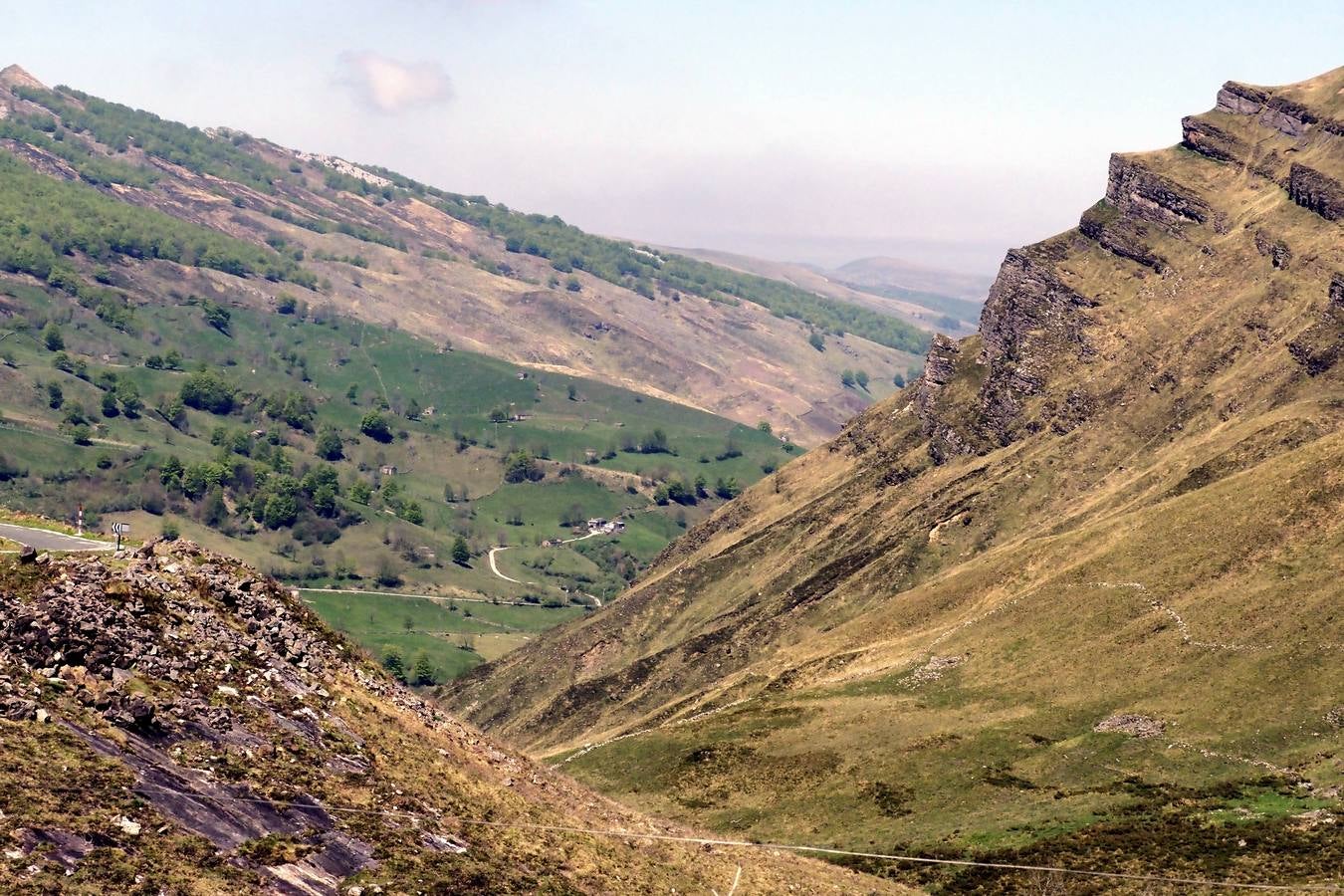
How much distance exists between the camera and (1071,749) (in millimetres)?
145125

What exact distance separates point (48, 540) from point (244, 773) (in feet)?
126

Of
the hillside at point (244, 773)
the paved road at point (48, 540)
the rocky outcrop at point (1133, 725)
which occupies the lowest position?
the rocky outcrop at point (1133, 725)

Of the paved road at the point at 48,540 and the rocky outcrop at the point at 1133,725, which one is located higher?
the paved road at the point at 48,540

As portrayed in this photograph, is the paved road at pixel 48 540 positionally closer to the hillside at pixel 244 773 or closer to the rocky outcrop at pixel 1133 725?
the hillside at pixel 244 773

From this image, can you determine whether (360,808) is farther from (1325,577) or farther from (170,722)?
(1325,577)

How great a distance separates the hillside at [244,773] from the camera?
6319cm

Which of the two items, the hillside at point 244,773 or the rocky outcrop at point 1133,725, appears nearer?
the hillside at point 244,773

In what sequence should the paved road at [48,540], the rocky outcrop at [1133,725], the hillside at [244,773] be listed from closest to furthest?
the hillside at [244,773] → the paved road at [48,540] → the rocky outcrop at [1133,725]

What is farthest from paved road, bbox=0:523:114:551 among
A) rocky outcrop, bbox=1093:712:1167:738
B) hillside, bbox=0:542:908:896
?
rocky outcrop, bbox=1093:712:1167:738

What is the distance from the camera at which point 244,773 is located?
241 feet

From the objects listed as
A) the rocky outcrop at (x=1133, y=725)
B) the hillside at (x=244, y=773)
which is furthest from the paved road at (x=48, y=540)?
the rocky outcrop at (x=1133, y=725)

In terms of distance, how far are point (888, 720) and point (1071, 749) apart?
83.8ft

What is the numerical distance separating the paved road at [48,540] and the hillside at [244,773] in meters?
9.90

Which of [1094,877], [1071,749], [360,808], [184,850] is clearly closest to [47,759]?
[184,850]
